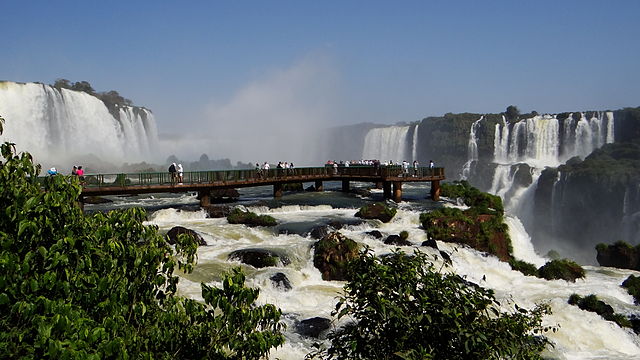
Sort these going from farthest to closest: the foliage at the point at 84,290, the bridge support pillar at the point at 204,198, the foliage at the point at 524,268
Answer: the bridge support pillar at the point at 204,198 → the foliage at the point at 524,268 → the foliage at the point at 84,290

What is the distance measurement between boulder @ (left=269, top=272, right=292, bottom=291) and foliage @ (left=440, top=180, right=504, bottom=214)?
15.6 m

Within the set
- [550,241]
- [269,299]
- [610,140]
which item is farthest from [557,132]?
[269,299]

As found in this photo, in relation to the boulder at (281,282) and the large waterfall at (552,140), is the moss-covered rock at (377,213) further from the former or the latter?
the large waterfall at (552,140)

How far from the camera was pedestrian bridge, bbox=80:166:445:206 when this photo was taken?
89.6ft

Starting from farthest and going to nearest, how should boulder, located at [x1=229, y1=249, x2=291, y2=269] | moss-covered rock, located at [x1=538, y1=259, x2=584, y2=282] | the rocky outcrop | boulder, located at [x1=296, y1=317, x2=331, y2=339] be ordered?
the rocky outcrop → moss-covered rock, located at [x1=538, y1=259, x2=584, y2=282] → boulder, located at [x1=229, y1=249, x2=291, y2=269] → boulder, located at [x1=296, y1=317, x2=331, y2=339]

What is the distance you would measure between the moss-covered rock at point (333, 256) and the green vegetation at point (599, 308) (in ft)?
28.3

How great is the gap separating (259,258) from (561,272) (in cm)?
1405

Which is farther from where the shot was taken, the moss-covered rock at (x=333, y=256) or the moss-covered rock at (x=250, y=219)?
the moss-covered rock at (x=250, y=219)

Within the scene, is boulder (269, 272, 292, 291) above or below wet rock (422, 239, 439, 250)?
below

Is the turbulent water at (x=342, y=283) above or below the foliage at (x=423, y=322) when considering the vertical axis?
below

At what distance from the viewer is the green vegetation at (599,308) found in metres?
17.2

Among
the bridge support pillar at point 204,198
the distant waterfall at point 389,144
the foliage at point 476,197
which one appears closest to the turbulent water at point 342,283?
the bridge support pillar at point 204,198

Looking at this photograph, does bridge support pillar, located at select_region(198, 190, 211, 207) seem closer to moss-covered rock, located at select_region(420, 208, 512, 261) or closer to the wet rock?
moss-covered rock, located at select_region(420, 208, 512, 261)

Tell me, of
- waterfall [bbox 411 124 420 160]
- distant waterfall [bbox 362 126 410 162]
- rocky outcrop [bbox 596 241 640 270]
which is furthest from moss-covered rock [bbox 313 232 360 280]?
waterfall [bbox 411 124 420 160]
